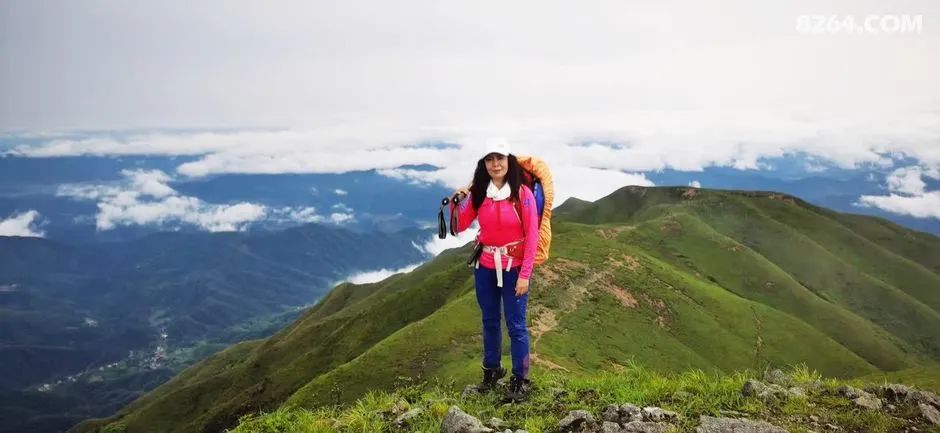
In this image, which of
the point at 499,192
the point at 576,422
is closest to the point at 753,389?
the point at 576,422

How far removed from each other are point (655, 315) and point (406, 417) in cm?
4906

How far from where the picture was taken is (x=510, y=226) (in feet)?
34.6

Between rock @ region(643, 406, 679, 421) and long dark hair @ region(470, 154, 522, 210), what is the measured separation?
4.41m

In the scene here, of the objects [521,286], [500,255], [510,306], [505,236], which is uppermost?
[505,236]

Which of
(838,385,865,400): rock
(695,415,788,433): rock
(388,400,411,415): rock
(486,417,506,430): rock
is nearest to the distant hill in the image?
(838,385,865,400): rock

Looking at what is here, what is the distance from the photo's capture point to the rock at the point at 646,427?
8.48 m

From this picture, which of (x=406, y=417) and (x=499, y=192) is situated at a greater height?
(x=499, y=192)

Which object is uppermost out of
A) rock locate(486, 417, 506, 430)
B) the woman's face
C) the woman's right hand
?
the woman's face

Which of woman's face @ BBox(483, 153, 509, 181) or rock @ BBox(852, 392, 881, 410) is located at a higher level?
woman's face @ BBox(483, 153, 509, 181)

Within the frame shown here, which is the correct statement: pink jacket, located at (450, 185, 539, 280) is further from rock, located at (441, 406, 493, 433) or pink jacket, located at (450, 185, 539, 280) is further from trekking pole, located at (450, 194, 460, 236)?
rock, located at (441, 406, 493, 433)

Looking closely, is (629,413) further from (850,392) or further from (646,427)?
(850,392)

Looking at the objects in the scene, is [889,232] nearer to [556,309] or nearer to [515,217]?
[556,309]

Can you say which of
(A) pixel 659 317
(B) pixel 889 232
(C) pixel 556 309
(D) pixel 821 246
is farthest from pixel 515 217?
(B) pixel 889 232

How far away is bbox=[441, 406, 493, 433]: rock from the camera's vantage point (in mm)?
8844
